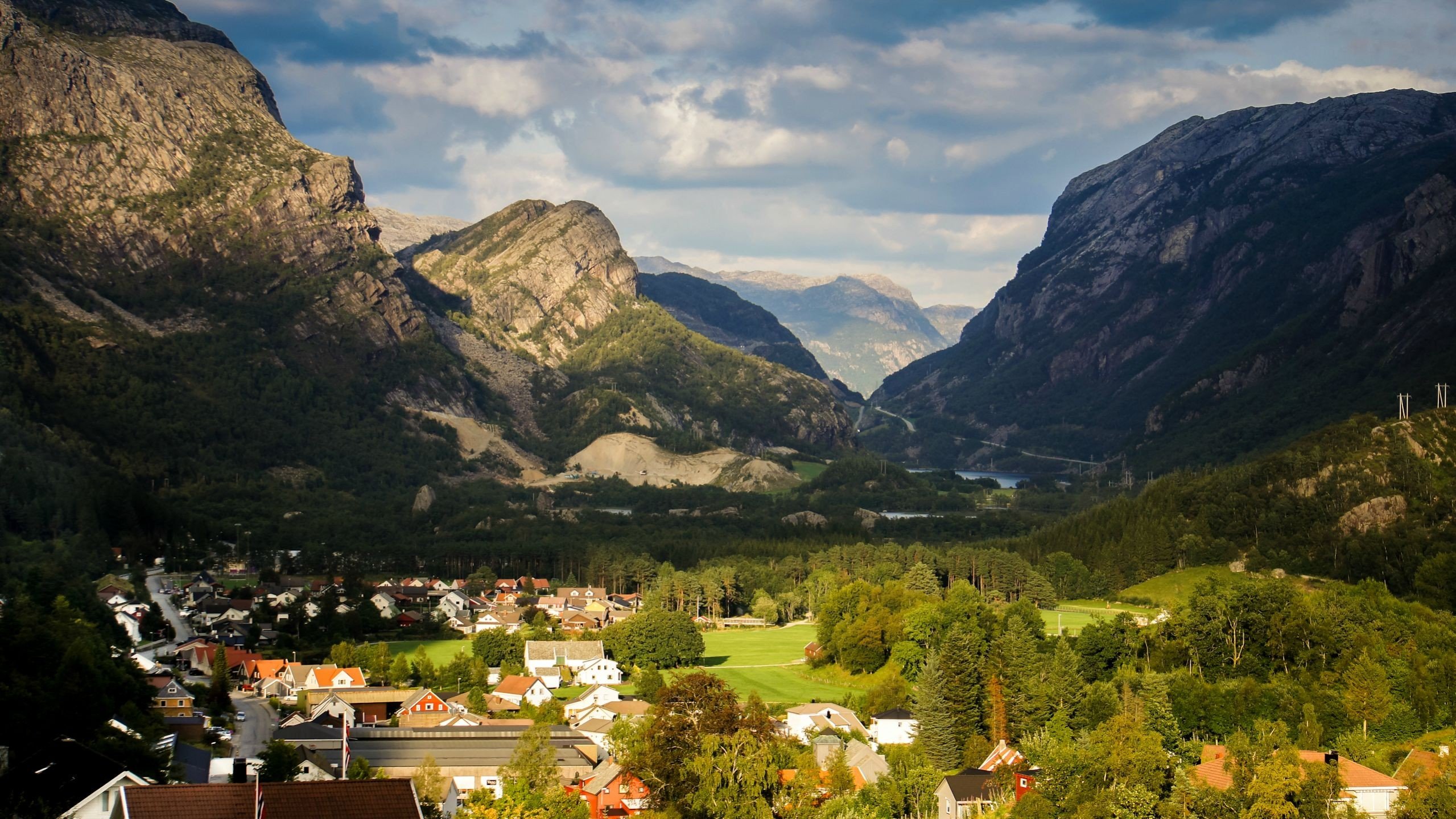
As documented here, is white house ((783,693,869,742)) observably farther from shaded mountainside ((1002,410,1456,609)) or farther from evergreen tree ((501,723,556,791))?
shaded mountainside ((1002,410,1456,609))

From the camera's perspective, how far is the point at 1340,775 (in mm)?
62719

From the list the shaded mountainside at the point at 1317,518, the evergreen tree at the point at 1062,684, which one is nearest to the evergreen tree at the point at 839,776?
the evergreen tree at the point at 1062,684

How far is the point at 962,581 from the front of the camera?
124m

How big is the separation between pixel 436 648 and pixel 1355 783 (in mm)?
71723

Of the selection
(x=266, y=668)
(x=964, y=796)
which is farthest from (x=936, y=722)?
(x=266, y=668)

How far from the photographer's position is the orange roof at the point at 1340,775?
6316 cm

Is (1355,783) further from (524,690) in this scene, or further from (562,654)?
(562,654)

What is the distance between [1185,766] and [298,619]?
240 ft

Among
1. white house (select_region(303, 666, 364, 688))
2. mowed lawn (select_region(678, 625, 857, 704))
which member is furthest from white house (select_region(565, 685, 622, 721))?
white house (select_region(303, 666, 364, 688))

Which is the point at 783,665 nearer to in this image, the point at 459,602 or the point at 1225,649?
the point at 1225,649

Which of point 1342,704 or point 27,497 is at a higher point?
point 27,497

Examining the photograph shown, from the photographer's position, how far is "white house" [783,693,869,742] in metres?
79.9

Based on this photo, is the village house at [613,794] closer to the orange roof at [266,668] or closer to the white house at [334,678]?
the white house at [334,678]

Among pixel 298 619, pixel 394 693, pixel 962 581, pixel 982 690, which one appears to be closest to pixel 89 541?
pixel 298 619
